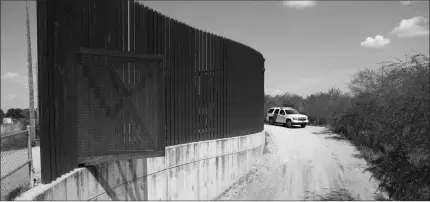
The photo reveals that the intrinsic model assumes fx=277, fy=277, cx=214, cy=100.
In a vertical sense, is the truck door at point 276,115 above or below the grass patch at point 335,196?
above

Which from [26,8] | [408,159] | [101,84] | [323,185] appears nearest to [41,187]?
[101,84]

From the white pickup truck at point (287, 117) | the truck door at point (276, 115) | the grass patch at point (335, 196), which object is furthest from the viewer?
the truck door at point (276, 115)

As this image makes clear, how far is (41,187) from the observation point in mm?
4273

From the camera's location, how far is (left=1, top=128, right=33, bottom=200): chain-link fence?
4070mm

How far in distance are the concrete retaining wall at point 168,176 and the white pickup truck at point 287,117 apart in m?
10.7

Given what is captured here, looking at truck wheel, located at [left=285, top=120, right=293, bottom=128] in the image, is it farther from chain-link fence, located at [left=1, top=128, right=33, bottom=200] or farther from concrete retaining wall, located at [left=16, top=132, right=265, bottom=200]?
chain-link fence, located at [left=1, top=128, right=33, bottom=200]

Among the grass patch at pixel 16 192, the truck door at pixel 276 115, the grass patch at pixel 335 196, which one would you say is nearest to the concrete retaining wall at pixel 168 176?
the grass patch at pixel 16 192

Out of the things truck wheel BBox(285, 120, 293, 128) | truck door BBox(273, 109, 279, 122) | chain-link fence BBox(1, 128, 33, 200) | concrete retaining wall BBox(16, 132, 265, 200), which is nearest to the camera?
chain-link fence BBox(1, 128, 33, 200)

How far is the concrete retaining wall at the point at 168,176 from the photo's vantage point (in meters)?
4.87

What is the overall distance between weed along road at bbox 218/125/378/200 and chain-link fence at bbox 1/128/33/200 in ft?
22.2

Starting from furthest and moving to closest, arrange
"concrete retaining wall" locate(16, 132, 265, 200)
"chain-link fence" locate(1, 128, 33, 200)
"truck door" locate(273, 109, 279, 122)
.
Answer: "truck door" locate(273, 109, 279, 122) → "concrete retaining wall" locate(16, 132, 265, 200) → "chain-link fence" locate(1, 128, 33, 200)

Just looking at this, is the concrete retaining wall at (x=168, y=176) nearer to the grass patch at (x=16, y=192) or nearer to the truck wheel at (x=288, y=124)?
the grass patch at (x=16, y=192)

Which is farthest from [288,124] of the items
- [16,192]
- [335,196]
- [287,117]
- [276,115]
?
[16,192]

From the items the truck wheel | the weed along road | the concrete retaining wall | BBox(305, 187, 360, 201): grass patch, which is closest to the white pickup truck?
the truck wheel
